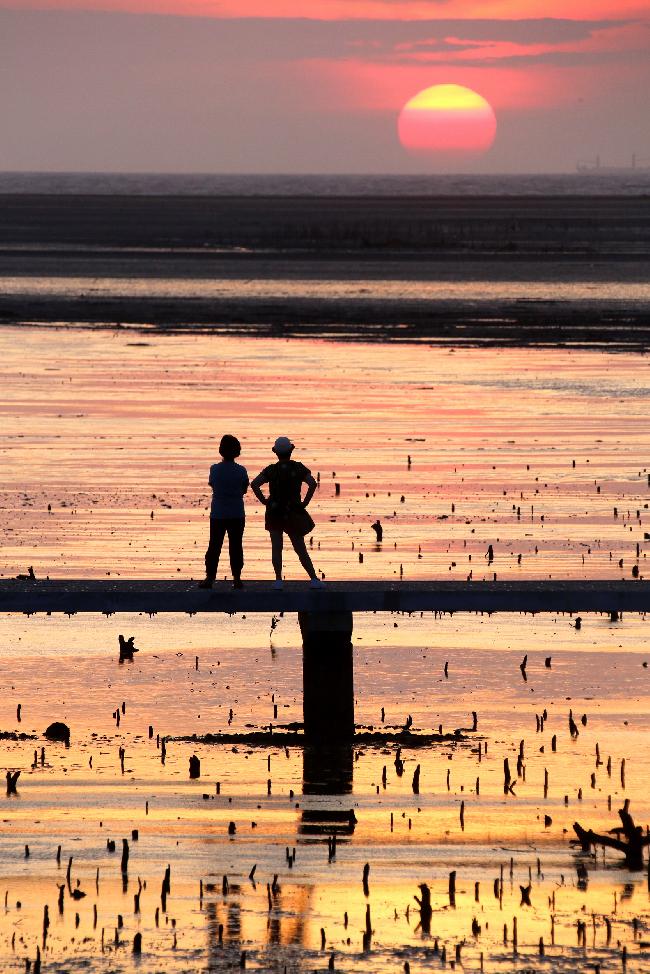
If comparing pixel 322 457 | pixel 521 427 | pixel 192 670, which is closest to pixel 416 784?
pixel 192 670

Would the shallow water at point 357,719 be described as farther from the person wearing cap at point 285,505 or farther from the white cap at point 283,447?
the white cap at point 283,447

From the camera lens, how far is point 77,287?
8688cm

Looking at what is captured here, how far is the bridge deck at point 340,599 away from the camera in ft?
64.1

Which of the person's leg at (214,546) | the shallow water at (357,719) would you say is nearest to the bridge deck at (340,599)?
the person's leg at (214,546)

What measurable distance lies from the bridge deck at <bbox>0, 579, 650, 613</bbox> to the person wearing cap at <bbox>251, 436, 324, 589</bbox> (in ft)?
0.87

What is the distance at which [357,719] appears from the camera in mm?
19438

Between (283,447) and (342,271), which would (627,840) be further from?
(342,271)

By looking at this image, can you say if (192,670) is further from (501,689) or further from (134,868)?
(134,868)

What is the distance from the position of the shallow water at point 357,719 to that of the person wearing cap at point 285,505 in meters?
1.38

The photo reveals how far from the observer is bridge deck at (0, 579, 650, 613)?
1953cm

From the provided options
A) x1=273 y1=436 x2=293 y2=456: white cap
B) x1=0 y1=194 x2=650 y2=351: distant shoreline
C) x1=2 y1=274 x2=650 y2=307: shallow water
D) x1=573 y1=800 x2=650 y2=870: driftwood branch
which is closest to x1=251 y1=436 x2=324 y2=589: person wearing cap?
x1=273 y1=436 x2=293 y2=456: white cap

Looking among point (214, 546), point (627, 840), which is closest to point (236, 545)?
point (214, 546)

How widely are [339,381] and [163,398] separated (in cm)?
561

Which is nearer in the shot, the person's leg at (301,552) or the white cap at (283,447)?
the white cap at (283,447)
